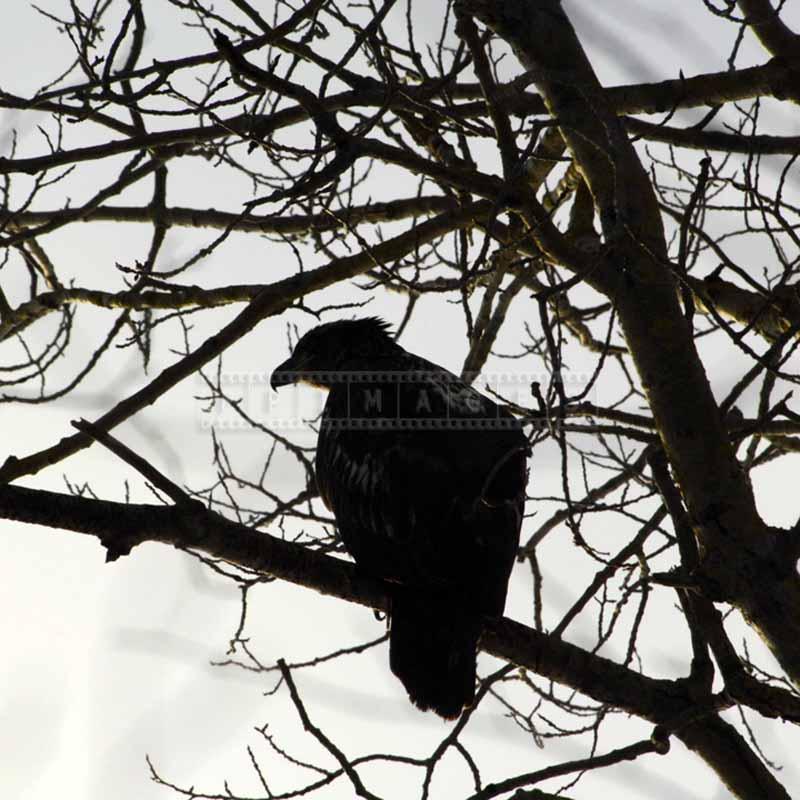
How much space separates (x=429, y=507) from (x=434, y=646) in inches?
22.4

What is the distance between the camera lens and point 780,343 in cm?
312

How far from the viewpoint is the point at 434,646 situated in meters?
4.25

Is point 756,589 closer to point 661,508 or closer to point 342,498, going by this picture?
point 661,508

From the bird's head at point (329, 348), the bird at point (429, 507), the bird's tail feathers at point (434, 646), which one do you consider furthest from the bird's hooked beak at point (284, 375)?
the bird's tail feathers at point (434, 646)

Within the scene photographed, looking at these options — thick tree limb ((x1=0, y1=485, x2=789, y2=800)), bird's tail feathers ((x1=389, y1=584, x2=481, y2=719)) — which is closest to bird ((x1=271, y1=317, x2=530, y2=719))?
bird's tail feathers ((x1=389, y1=584, x2=481, y2=719))

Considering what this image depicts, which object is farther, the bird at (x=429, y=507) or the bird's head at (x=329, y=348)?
the bird's head at (x=329, y=348)

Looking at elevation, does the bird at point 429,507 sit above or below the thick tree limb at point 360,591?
above

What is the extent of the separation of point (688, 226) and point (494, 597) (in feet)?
5.59

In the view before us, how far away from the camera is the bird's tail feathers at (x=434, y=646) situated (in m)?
4.18

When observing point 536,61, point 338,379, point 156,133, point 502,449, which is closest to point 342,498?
point 502,449

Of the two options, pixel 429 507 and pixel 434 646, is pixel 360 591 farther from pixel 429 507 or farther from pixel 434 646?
pixel 429 507

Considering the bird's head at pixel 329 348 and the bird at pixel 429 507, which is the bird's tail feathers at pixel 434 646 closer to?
the bird at pixel 429 507

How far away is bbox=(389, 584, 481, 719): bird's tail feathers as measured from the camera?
4.18 metres

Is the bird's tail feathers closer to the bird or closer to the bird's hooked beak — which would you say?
the bird
